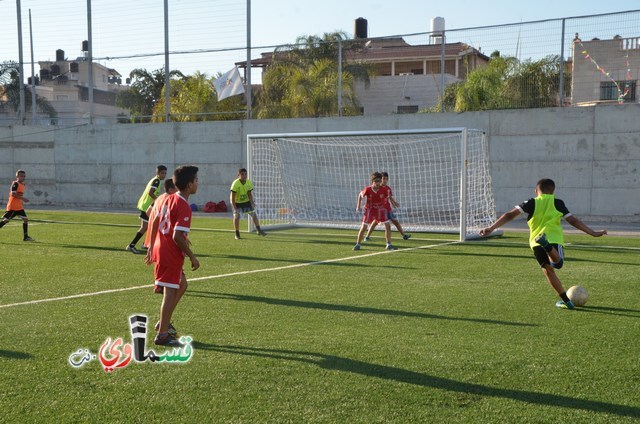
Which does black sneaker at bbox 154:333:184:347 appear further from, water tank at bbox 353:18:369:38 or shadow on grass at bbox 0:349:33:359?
water tank at bbox 353:18:369:38

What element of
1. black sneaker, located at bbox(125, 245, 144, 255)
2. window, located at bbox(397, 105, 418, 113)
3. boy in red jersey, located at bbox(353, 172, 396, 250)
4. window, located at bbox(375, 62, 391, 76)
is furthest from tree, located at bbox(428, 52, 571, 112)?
window, located at bbox(375, 62, 391, 76)

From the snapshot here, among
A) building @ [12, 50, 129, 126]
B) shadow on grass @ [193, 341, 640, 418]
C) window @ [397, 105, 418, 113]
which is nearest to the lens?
shadow on grass @ [193, 341, 640, 418]

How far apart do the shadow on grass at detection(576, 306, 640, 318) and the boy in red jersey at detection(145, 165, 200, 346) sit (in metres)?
4.60

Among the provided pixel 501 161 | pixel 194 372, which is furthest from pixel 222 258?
pixel 501 161

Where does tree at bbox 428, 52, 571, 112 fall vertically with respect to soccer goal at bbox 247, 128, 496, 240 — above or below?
above

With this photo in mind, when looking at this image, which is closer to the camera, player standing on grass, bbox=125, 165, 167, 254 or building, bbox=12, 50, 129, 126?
player standing on grass, bbox=125, 165, 167, 254

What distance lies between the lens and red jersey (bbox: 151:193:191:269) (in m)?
6.15

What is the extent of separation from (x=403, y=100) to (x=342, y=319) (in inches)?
810

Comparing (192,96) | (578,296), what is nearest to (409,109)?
(192,96)

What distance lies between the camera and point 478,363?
5.63 m

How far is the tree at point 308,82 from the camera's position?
2528cm

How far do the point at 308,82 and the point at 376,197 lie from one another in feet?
49.9

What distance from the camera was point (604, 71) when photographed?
777 inches

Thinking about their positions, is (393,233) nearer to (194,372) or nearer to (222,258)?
(222,258)
